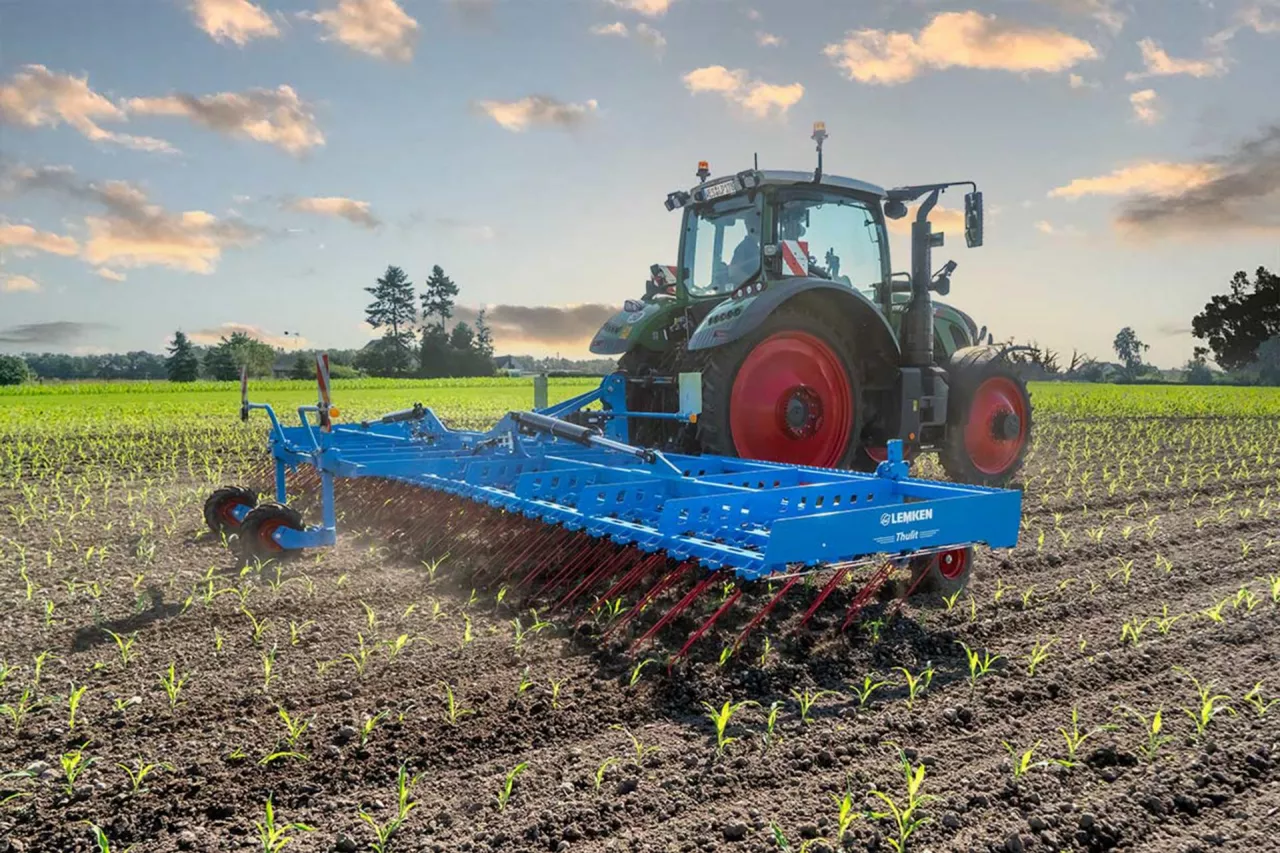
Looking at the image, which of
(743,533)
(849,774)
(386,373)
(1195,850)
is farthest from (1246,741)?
(386,373)

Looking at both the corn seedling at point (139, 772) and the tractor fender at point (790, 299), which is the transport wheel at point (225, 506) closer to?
the tractor fender at point (790, 299)

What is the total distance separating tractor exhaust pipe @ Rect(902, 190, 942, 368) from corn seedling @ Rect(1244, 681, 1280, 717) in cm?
403

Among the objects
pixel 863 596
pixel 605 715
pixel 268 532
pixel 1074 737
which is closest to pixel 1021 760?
pixel 1074 737

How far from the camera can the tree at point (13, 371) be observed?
42.0 meters

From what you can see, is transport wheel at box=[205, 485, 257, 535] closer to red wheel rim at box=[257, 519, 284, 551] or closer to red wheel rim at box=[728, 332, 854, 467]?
red wheel rim at box=[257, 519, 284, 551]

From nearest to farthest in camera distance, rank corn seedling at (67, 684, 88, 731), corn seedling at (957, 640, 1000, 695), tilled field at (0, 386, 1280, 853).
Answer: tilled field at (0, 386, 1280, 853)
corn seedling at (67, 684, 88, 731)
corn seedling at (957, 640, 1000, 695)

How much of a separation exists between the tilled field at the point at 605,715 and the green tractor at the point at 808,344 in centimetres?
161

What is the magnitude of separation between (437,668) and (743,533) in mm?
1285

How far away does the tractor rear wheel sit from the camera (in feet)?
18.2

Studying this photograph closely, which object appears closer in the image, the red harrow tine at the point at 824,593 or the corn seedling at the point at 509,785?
the corn seedling at the point at 509,785

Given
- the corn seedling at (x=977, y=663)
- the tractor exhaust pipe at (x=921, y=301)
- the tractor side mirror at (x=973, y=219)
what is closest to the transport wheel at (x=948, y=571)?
the corn seedling at (x=977, y=663)

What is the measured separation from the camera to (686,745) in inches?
108

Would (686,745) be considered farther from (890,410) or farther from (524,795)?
(890,410)

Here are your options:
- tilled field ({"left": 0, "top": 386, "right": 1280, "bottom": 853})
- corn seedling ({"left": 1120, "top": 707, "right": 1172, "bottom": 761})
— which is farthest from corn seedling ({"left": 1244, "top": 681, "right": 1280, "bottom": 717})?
corn seedling ({"left": 1120, "top": 707, "right": 1172, "bottom": 761})
